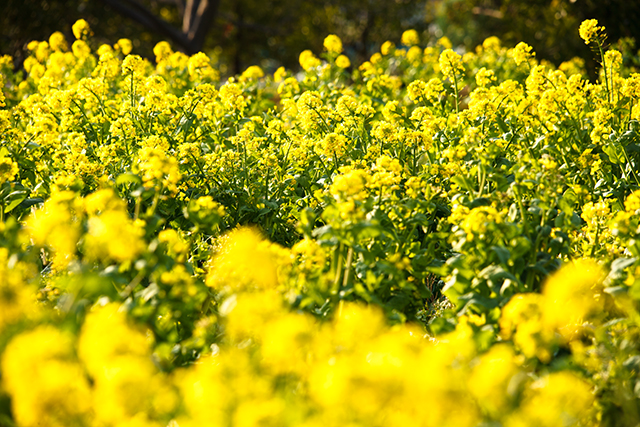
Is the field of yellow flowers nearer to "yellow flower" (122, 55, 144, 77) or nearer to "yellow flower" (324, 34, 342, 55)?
"yellow flower" (122, 55, 144, 77)

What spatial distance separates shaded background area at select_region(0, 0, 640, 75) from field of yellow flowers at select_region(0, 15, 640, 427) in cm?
798

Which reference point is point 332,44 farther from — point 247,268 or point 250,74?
point 247,268

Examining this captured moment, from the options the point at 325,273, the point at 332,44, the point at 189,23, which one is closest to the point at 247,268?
the point at 325,273

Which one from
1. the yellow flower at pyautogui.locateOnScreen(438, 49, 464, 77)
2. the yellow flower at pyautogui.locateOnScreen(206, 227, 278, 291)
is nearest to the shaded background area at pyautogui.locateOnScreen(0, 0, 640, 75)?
the yellow flower at pyautogui.locateOnScreen(438, 49, 464, 77)

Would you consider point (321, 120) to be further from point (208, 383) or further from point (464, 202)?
point (208, 383)

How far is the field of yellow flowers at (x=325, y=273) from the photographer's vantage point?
1.66 m

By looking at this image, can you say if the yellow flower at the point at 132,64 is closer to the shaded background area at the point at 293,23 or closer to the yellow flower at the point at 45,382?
the yellow flower at the point at 45,382

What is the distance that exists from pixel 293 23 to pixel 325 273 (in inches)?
692

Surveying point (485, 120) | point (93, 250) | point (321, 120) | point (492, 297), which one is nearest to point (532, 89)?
point (485, 120)

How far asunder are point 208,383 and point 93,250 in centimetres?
85

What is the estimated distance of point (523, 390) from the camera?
199 centimetres

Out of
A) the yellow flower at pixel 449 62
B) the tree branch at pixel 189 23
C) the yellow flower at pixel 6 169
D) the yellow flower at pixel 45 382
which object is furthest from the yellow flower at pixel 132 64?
the tree branch at pixel 189 23

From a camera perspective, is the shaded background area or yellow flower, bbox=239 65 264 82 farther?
the shaded background area

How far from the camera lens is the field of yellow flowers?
166cm
